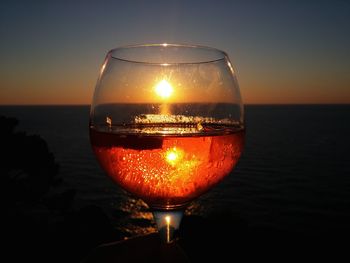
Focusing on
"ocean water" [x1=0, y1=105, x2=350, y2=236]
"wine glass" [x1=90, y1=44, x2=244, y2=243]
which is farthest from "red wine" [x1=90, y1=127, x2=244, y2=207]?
"ocean water" [x1=0, y1=105, x2=350, y2=236]

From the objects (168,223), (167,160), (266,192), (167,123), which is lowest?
(266,192)

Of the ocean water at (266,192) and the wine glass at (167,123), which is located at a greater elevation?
the wine glass at (167,123)

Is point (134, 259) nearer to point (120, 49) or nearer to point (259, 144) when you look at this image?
point (120, 49)

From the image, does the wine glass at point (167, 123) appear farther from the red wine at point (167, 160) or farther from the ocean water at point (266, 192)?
the ocean water at point (266, 192)

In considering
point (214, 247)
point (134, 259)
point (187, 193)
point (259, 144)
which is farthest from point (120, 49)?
point (259, 144)

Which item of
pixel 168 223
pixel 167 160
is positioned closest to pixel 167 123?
pixel 167 160

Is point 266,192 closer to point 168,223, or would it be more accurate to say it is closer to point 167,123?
point 167,123

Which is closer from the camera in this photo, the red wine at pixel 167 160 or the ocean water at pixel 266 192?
the red wine at pixel 167 160

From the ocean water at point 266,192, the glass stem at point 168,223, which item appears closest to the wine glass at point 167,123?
the glass stem at point 168,223
